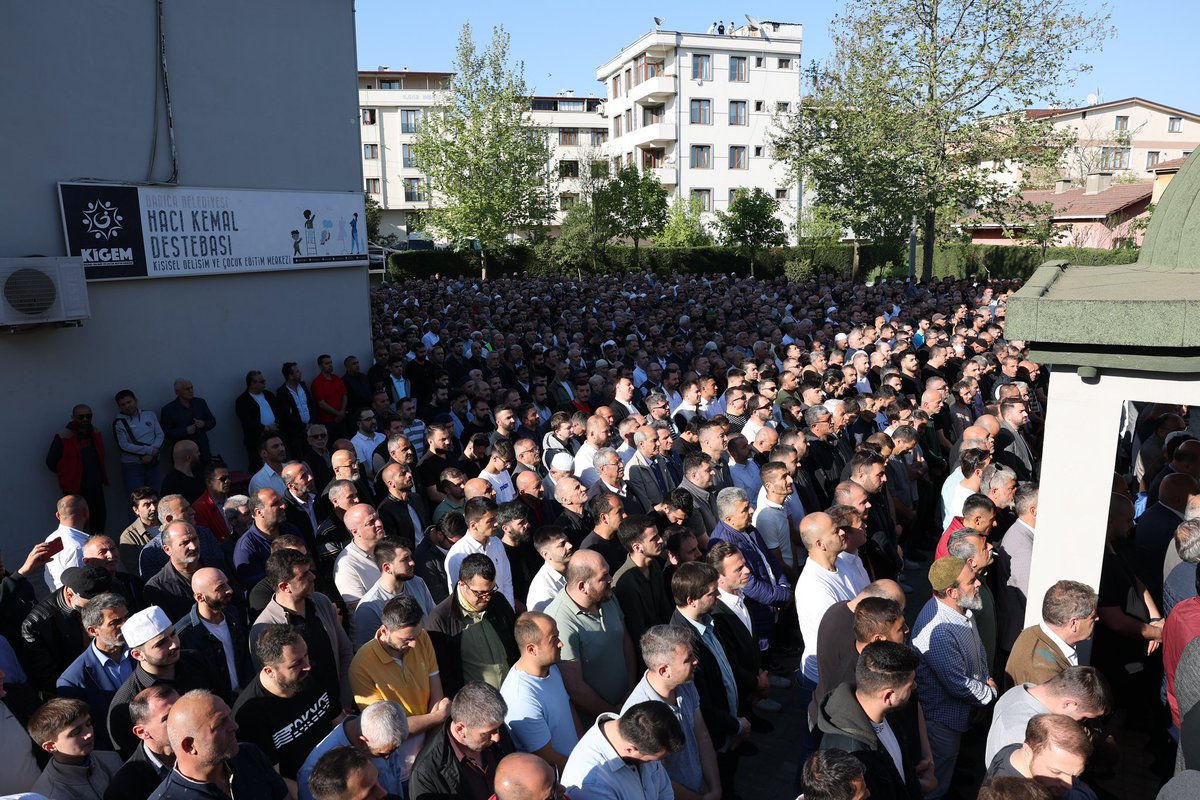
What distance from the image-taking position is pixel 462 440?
29.8ft

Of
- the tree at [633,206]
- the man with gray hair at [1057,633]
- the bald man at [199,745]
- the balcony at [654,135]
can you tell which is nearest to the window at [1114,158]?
the balcony at [654,135]

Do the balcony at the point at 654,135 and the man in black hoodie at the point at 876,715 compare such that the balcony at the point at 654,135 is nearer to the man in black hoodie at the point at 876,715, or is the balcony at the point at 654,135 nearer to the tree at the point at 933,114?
the tree at the point at 933,114

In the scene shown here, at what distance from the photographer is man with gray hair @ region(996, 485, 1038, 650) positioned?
498 cm

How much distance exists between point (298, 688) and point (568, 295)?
1910 centimetres

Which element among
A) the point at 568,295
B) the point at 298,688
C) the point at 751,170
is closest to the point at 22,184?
the point at 298,688

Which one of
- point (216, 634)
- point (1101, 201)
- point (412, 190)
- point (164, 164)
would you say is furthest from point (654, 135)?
point (216, 634)

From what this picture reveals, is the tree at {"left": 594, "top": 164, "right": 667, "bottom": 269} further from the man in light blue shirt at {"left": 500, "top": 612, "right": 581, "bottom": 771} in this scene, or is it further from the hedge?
the man in light blue shirt at {"left": 500, "top": 612, "right": 581, "bottom": 771}

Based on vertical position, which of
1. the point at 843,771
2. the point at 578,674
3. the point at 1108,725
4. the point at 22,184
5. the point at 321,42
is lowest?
the point at 1108,725

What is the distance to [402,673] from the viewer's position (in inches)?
156

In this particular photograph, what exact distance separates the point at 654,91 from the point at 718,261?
650 inches

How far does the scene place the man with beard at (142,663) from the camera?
3717 mm

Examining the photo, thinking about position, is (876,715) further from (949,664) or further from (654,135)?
(654,135)

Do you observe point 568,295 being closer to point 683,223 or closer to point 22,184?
point 22,184

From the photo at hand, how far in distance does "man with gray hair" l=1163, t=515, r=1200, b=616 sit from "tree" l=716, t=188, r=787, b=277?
34.4 meters
